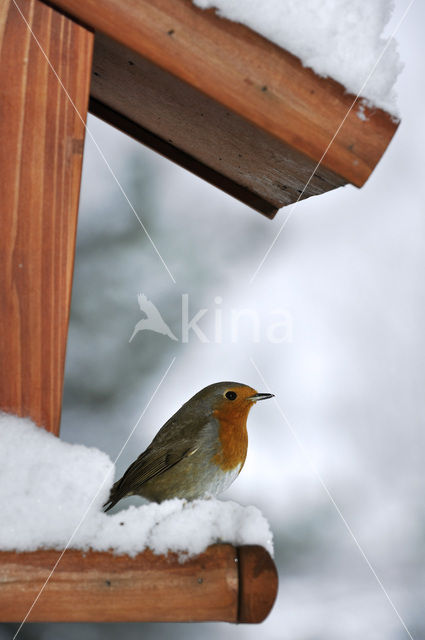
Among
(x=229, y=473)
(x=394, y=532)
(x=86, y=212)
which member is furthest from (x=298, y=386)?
(x=229, y=473)

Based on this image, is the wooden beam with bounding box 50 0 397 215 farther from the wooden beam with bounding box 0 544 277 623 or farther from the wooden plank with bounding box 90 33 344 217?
the wooden beam with bounding box 0 544 277 623

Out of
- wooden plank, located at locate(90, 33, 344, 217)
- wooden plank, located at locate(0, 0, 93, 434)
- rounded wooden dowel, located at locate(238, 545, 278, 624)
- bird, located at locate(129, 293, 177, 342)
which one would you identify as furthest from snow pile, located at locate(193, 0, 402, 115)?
bird, located at locate(129, 293, 177, 342)

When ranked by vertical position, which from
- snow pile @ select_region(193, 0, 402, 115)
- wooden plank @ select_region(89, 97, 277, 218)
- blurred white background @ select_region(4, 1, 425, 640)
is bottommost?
blurred white background @ select_region(4, 1, 425, 640)

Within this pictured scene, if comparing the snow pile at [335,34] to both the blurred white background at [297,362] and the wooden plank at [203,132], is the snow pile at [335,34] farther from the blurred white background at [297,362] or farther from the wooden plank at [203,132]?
the blurred white background at [297,362]

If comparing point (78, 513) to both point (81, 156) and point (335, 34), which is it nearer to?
point (81, 156)

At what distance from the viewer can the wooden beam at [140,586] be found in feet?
2.97

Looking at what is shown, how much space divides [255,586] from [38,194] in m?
0.57

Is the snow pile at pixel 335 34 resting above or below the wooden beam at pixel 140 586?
above

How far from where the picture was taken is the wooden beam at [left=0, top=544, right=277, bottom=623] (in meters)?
0.91

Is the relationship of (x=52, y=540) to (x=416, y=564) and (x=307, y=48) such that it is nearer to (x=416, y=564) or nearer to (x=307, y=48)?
(x=307, y=48)

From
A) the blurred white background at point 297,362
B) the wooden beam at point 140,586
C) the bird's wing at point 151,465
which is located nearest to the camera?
the wooden beam at point 140,586

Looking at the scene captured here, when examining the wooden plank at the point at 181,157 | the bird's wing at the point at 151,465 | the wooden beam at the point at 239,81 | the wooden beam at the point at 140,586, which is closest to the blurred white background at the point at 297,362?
the wooden plank at the point at 181,157

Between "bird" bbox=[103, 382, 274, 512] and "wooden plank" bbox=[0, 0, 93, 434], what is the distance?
0.42 meters
